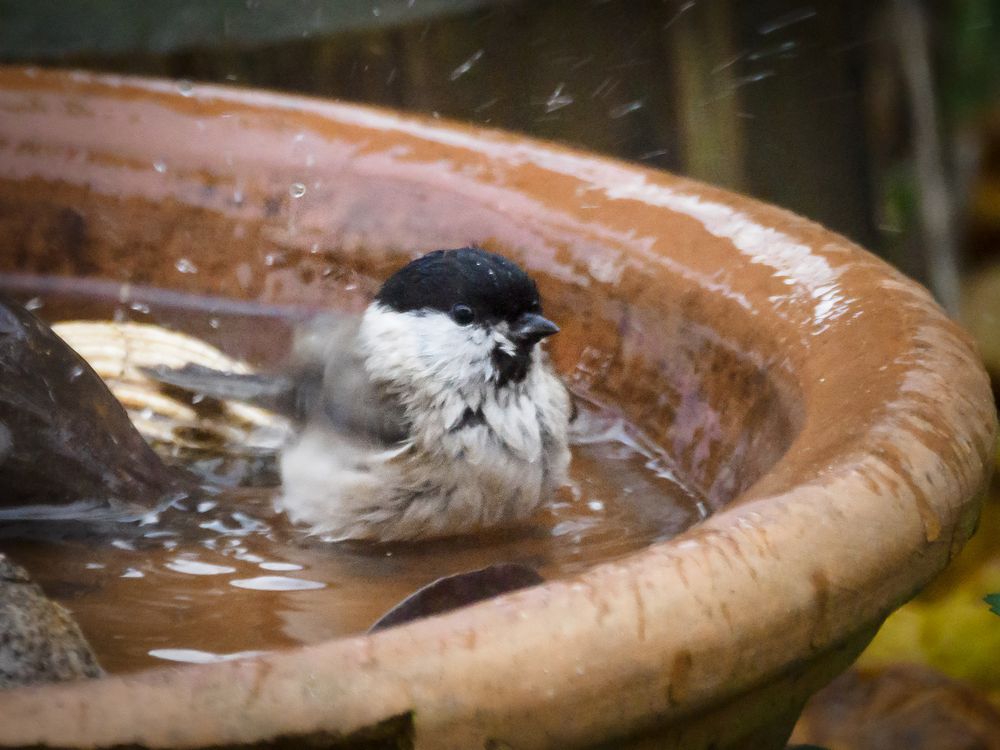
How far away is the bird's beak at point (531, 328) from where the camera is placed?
6.66ft

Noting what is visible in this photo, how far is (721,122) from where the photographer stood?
429cm

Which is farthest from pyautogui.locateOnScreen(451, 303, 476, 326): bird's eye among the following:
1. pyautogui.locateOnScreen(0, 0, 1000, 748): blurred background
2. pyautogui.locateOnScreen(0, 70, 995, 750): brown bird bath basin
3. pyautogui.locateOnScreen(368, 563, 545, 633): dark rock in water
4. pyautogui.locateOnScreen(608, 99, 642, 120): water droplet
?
pyautogui.locateOnScreen(608, 99, 642, 120): water droplet

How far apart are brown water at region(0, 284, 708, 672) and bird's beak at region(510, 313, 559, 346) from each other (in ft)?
0.78

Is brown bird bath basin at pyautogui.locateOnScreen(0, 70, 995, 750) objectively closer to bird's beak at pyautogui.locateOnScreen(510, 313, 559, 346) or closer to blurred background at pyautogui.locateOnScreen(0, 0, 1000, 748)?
bird's beak at pyautogui.locateOnScreen(510, 313, 559, 346)

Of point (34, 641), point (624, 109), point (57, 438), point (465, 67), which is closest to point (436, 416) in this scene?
point (57, 438)

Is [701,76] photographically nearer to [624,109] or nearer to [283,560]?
[624,109]

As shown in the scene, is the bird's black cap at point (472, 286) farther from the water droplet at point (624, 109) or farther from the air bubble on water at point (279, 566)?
the water droplet at point (624, 109)

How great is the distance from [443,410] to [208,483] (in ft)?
1.33

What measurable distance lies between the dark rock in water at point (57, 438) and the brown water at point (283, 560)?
7 centimetres

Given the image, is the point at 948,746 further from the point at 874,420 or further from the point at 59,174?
the point at 59,174

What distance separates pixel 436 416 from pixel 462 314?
0.18 meters

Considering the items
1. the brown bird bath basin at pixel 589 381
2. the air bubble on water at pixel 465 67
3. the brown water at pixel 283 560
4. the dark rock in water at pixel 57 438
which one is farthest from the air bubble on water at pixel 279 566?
the air bubble on water at pixel 465 67

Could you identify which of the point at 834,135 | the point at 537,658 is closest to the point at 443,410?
the point at 537,658

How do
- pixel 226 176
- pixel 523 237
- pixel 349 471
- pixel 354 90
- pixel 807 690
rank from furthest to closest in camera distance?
1. pixel 354 90
2. pixel 226 176
3. pixel 523 237
4. pixel 349 471
5. pixel 807 690
